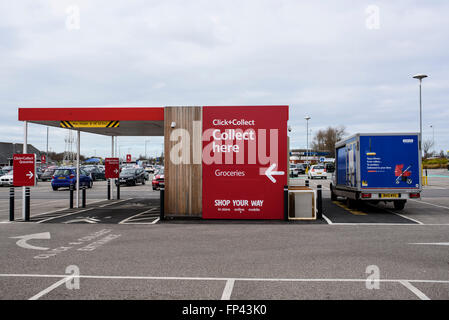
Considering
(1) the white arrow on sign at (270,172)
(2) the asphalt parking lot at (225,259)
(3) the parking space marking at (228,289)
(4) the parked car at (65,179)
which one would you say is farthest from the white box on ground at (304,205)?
(4) the parked car at (65,179)

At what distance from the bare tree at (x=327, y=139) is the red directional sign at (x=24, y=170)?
9426 centimetres

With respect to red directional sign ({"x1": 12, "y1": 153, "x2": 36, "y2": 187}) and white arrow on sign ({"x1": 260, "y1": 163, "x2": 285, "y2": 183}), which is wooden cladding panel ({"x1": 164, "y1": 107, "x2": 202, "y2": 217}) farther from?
red directional sign ({"x1": 12, "y1": 153, "x2": 36, "y2": 187})

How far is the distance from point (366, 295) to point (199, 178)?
7.66 metres

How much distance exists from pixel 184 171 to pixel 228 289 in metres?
7.16

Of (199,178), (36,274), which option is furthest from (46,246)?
(199,178)

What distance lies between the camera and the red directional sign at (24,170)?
11.8 m

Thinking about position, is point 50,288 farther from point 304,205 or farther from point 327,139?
point 327,139

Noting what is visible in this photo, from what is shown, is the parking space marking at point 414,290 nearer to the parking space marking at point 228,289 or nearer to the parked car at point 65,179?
the parking space marking at point 228,289

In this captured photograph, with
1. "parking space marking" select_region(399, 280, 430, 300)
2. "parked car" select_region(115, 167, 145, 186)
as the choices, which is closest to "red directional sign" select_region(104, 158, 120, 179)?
"parked car" select_region(115, 167, 145, 186)

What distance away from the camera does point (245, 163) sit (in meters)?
11.7

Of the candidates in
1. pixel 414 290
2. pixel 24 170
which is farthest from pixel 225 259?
pixel 24 170

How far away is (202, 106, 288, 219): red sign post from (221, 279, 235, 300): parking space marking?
631cm
